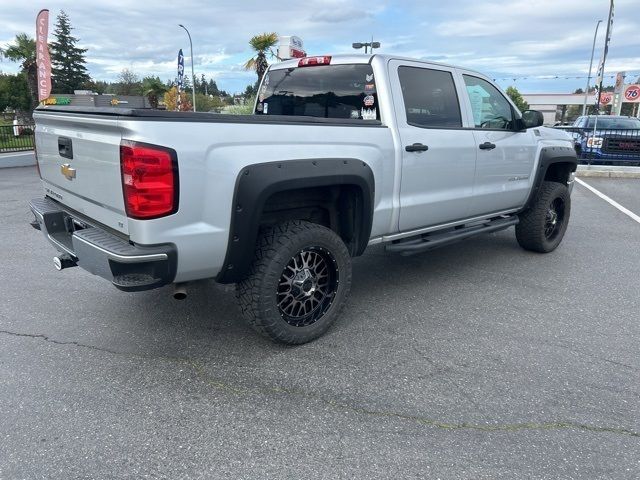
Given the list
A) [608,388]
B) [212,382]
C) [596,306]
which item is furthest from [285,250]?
[596,306]

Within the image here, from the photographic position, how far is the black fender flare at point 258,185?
2.94m

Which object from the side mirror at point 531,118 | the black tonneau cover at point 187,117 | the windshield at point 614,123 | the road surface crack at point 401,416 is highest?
the windshield at point 614,123

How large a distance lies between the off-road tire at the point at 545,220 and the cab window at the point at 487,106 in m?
1.08

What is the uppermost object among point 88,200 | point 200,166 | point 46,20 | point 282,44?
point 46,20

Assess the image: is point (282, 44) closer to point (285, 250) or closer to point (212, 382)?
point (285, 250)

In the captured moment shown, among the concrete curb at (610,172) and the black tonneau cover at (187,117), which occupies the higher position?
the black tonneau cover at (187,117)

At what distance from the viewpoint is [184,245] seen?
282 cm

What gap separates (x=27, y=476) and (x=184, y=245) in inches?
51.0

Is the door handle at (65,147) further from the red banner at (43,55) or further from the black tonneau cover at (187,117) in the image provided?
the red banner at (43,55)

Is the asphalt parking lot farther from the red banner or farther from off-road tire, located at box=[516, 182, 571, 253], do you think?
the red banner

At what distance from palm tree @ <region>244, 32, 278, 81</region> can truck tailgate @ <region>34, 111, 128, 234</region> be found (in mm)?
19139

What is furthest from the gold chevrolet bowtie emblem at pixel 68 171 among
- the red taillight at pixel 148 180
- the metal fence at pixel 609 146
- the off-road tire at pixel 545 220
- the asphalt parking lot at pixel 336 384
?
the metal fence at pixel 609 146

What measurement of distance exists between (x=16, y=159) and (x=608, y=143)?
1672 centimetres

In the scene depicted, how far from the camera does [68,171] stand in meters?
3.31
